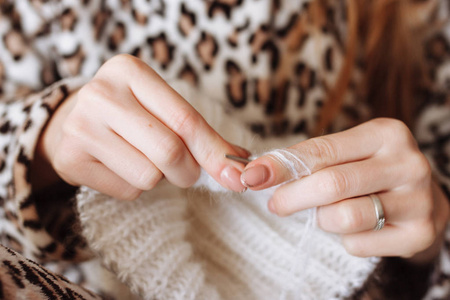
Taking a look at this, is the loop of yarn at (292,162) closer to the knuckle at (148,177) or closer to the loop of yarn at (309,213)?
the loop of yarn at (309,213)

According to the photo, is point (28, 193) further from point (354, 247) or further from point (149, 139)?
point (354, 247)

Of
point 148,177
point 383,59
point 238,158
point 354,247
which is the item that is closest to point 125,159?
point 148,177

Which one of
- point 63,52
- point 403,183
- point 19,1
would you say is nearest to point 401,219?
point 403,183

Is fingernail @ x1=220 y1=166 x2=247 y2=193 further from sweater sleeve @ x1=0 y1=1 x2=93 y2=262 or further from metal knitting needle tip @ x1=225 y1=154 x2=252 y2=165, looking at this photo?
sweater sleeve @ x1=0 y1=1 x2=93 y2=262

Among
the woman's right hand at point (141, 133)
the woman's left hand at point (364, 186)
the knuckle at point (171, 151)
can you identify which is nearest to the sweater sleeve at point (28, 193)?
the woman's right hand at point (141, 133)

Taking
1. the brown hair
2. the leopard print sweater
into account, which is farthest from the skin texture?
the brown hair
